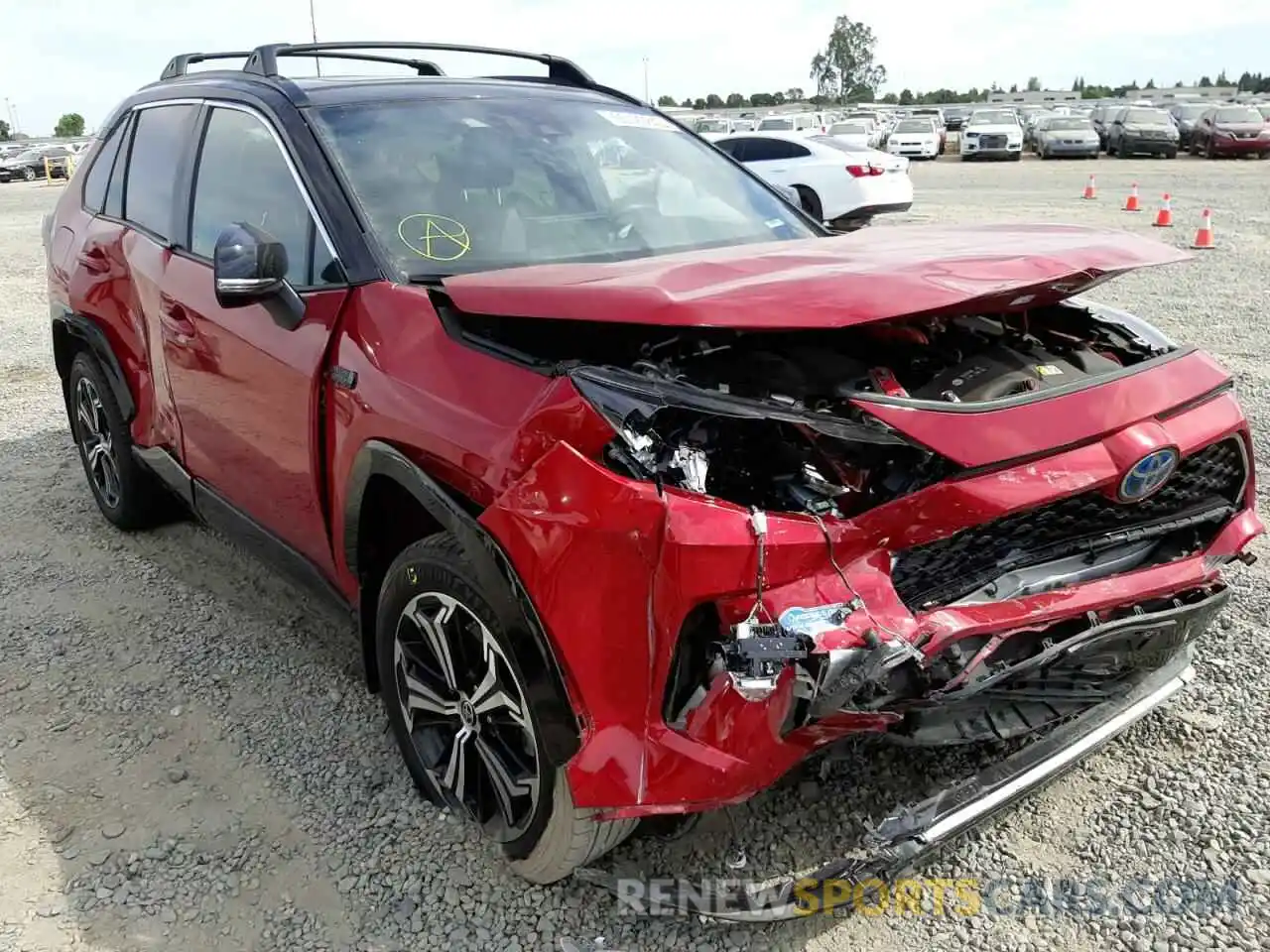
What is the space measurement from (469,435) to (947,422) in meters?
0.99

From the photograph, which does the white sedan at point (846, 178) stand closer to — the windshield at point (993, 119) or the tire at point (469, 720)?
the tire at point (469, 720)

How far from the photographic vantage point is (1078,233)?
257cm

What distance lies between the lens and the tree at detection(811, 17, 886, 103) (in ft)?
316

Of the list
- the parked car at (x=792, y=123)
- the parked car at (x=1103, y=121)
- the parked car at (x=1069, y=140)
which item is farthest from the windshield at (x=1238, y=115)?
the parked car at (x=792, y=123)

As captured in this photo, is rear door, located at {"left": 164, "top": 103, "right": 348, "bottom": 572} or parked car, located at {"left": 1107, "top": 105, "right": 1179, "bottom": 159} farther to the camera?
parked car, located at {"left": 1107, "top": 105, "right": 1179, "bottom": 159}

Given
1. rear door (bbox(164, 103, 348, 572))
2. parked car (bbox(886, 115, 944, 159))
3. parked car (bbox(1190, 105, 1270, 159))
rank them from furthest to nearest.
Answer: parked car (bbox(886, 115, 944, 159)) → parked car (bbox(1190, 105, 1270, 159)) → rear door (bbox(164, 103, 348, 572))

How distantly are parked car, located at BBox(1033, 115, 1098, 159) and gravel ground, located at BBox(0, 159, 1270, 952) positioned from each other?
27450 mm

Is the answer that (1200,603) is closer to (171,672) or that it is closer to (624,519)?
(624,519)

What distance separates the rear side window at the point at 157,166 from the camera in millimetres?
3598

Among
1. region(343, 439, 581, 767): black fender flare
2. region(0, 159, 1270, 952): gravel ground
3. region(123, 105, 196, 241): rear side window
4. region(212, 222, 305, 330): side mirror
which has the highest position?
region(123, 105, 196, 241): rear side window

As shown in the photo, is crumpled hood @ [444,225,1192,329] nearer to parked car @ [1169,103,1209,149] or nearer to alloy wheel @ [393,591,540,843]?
alloy wheel @ [393,591,540,843]

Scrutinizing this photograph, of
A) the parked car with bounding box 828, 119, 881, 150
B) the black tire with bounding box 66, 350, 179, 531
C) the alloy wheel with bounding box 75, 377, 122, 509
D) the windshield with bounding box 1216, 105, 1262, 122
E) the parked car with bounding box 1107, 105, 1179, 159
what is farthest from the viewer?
the parked car with bounding box 828, 119, 881, 150

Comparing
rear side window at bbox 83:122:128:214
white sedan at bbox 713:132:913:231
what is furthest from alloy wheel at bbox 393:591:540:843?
white sedan at bbox 713:132:913:231

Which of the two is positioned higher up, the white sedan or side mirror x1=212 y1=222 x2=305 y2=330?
side mirror x1=212 y1=222 x2=305 y2=330
